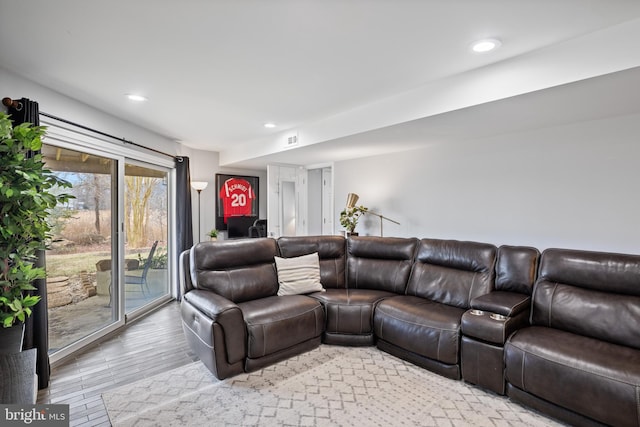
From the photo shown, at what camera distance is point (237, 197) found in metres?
6.06

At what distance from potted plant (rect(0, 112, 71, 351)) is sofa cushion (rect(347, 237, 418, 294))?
2.78 m

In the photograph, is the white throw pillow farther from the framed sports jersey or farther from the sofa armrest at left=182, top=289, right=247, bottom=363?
the framed sports jersey

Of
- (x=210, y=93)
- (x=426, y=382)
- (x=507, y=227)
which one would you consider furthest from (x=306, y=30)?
(x=507, y=227)

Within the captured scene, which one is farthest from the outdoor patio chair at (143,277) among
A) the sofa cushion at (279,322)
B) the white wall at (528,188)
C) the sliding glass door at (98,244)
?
the white wall at (528,188)

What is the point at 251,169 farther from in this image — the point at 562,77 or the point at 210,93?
the point at 562,77

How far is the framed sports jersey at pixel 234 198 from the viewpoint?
19.2ft

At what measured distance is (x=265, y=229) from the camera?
5723 mm

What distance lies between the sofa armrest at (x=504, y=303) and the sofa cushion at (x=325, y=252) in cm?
154

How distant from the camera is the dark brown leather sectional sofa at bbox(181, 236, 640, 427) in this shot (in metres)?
1.94

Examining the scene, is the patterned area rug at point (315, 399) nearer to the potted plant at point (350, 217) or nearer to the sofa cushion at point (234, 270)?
the sofa cushion at point (234, 270)

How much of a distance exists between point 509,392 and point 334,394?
1215 millimetres

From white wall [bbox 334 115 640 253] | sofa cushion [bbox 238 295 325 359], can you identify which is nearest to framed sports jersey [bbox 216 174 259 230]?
white wall [bbox 334 115 640 253]

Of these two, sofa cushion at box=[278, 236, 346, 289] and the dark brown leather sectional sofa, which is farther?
sofa cushion at box=[278, 236, 346, 289]

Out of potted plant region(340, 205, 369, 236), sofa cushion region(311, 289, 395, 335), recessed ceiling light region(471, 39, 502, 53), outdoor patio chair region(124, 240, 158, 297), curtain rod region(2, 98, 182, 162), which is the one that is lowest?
sofa cushion region(311, 289, 395, 335)
